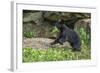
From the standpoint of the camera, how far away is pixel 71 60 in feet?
6.86

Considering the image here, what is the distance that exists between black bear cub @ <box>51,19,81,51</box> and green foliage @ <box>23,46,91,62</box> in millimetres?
53

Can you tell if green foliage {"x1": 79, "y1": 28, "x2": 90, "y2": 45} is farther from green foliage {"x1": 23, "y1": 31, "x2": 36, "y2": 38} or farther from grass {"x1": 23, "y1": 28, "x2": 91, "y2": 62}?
green foliage {"x1": 23, "y1": 31, "x2": 36, "y2": 38}

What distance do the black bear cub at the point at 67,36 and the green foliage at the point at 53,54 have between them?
0.17ft

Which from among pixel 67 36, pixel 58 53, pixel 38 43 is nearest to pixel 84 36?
pixel 67 36

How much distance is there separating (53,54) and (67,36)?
192mm

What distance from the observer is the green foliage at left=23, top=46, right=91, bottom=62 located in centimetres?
193

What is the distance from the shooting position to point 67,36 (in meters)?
2.08

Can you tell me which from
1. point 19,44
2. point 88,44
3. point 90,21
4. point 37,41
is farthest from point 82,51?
point 19,44

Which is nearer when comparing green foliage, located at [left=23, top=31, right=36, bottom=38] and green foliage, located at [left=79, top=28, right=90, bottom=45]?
green foliage, located at [left=23, top=31, right=36, bottom=38]

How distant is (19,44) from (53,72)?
36cm

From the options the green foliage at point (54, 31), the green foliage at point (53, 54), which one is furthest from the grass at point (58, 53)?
the green foliage at point (54, 31)

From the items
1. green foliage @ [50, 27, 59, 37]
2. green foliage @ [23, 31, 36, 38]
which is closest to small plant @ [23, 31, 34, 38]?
green foliage @ [23, 31, 36, 38]

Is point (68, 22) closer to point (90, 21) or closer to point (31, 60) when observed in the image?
point (90, 21)

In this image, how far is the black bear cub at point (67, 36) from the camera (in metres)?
2.05
